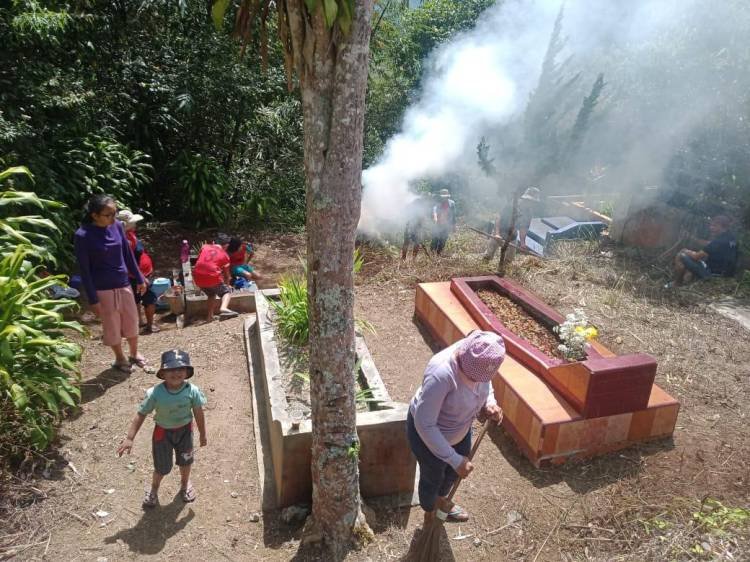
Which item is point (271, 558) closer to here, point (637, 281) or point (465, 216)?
point (637, 281)

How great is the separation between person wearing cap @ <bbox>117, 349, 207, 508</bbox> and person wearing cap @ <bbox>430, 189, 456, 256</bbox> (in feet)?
20.5

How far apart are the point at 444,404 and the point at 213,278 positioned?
4.34m

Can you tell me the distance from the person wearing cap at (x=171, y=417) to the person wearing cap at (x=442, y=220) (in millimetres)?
6239

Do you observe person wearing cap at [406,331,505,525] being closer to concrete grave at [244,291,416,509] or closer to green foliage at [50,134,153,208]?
concrete grave at [244,291,416,509]

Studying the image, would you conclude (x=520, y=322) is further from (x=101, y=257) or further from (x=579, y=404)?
(x=101, y=257)

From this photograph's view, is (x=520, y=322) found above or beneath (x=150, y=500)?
above

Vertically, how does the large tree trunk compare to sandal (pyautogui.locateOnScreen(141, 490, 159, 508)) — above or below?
above

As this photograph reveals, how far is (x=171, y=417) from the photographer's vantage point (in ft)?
12.1

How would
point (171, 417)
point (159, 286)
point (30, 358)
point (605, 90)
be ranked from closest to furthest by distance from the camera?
point (171, 417) < point (30, 358) < point (159, 286) < point (605, 90)

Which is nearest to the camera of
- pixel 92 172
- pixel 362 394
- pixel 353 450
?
pixel 353 450

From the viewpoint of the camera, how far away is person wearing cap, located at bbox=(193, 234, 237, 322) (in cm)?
682

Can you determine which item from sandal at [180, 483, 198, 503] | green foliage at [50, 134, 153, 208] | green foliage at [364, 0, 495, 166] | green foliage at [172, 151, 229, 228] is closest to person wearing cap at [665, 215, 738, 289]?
green foliage at [364, 0, 495, 166]

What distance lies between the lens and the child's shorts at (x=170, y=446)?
3781mm

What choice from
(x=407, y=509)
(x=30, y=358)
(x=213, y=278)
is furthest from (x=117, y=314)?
(x=407, y=509)
